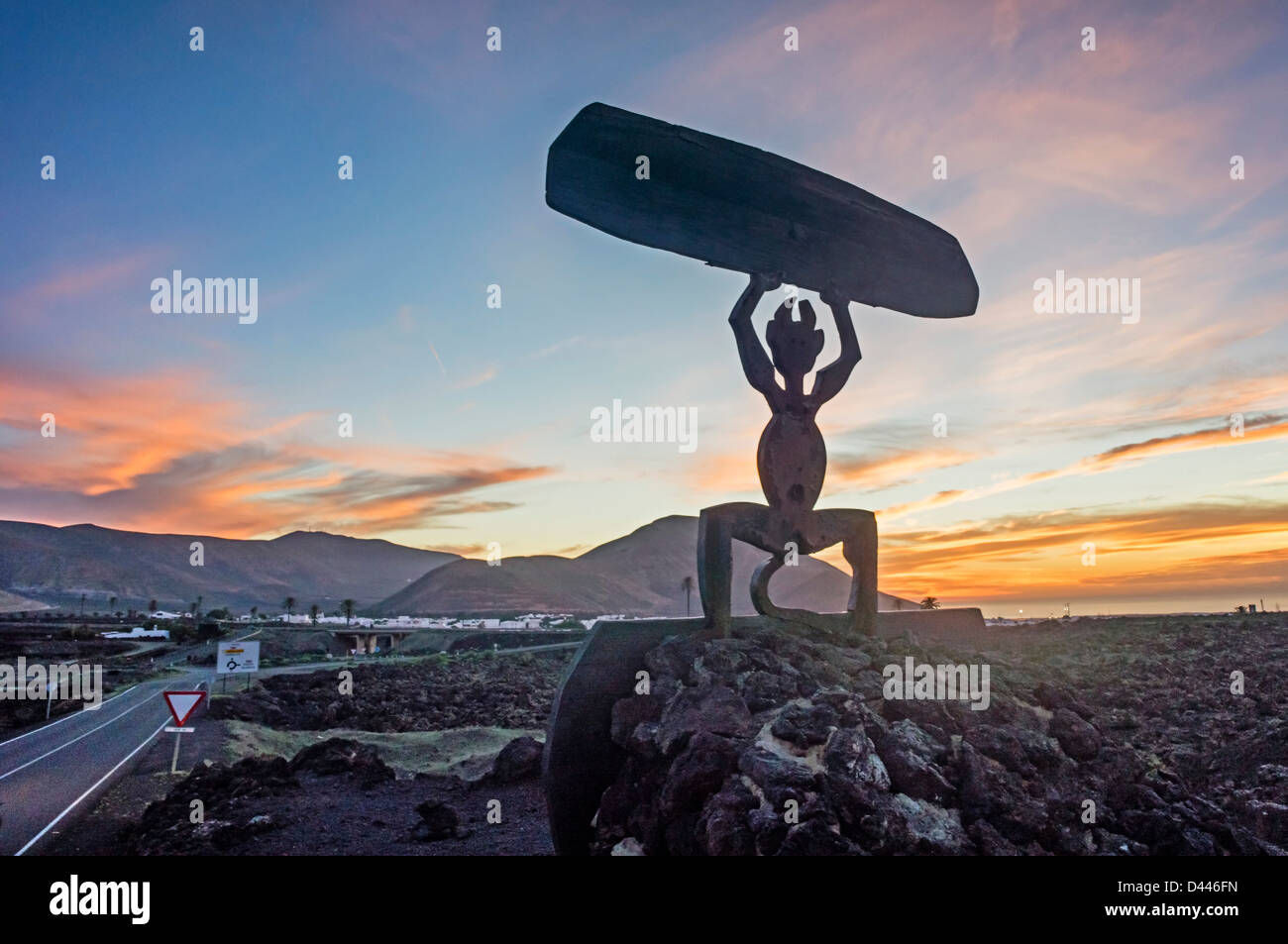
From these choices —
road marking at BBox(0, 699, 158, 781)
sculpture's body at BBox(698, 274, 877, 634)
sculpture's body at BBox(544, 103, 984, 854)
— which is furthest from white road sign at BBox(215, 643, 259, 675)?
sculpture's body at BBox(698, 274, 877, 634)

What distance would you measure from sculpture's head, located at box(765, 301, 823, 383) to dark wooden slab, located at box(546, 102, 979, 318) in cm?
33

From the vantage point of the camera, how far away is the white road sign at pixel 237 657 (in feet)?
61.0

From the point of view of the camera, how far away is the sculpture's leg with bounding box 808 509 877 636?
5863mm

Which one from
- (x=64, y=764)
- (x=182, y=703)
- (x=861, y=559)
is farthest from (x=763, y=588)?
(x=64, y=764)

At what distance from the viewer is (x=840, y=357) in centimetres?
585

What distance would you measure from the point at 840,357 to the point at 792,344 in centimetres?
43

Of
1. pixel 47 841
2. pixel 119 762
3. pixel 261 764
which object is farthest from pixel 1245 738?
pixel 119 762

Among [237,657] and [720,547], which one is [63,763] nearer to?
[237,657]
